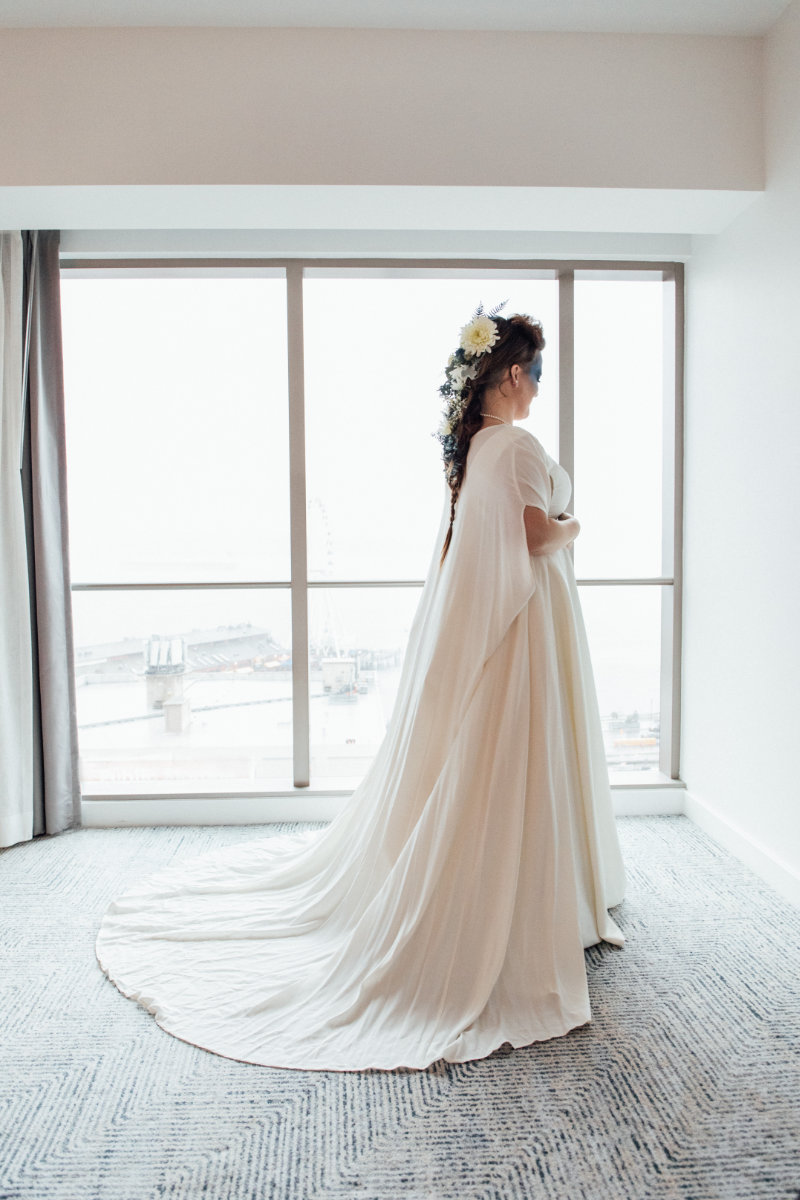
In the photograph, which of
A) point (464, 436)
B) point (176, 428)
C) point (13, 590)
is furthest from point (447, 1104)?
point (176, 428)

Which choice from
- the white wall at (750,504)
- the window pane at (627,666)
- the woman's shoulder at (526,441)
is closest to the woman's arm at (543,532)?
the woman's shoulder at (526,441)

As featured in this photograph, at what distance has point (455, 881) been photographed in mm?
2002

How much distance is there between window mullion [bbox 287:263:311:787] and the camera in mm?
3328

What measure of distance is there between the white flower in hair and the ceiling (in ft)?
3.54

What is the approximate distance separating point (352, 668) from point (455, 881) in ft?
5.21

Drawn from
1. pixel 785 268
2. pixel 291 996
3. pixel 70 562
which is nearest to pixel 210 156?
pixel 70 562

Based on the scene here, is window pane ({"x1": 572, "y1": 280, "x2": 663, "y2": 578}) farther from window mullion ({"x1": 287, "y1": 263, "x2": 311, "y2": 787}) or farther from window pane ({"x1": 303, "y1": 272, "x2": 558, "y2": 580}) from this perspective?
window mullion ({"x1": 287, "y1": 263, "x2": 311, "y2": 787})

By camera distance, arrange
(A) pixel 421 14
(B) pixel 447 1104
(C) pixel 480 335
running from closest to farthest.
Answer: (B) pixel 447 1104, (C) pixel 480 335, (A) pixel 421 14

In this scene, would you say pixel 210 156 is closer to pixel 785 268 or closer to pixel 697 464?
pixel 785 268

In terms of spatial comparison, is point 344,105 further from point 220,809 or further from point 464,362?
point 220,809

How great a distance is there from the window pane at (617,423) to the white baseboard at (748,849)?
1.09 m

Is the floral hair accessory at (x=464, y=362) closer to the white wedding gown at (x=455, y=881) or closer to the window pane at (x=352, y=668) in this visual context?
the white wedding gown at (x=455, y=881)

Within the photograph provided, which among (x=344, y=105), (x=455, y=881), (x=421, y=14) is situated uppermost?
(x=421, y=14)

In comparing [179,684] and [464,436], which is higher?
[464,436]
